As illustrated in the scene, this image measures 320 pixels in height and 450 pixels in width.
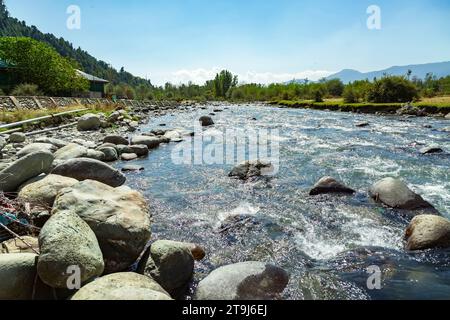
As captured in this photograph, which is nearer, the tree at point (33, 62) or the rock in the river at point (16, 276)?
the rock in the river at point (16, 276)

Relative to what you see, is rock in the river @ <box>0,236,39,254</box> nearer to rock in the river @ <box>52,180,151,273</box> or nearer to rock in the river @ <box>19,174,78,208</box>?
rock in the river @ <box>52,180,151,273</box>

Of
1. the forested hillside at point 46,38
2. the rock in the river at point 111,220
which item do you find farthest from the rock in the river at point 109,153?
the forested hillside at point 46,38

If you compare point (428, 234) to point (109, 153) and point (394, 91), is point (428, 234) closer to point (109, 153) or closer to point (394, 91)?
point (109, 153)

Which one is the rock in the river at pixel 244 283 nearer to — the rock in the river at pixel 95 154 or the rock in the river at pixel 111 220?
the rock in the river at pixel 111 220

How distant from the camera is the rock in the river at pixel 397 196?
6.98 m

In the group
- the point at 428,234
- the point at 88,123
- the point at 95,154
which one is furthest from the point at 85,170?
the point at 88,123

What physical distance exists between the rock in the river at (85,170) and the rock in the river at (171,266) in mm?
3624

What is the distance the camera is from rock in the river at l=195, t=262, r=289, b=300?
3834 millimetres

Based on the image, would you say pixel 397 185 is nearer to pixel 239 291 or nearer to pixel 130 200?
pixel 239 291

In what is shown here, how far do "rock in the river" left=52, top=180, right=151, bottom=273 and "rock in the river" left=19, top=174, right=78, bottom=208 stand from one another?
0.94 m

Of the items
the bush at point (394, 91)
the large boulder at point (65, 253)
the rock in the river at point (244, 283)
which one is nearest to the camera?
the large boulder at point (65, 253)

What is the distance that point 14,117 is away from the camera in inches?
694

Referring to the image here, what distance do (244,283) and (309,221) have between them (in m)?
3.05
